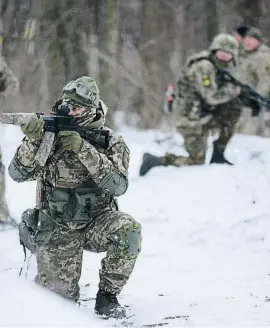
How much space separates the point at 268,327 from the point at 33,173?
170 centimetres

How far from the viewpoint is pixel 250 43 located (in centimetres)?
1123

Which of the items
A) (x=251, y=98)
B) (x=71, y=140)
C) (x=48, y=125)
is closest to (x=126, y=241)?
(x=71, y=140)

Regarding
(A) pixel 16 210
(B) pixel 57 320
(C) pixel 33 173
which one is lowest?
(A) pixel 16 210

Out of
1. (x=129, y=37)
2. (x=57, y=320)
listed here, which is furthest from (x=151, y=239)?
(x=129, y=37)

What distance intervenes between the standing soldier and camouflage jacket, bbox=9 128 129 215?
16.3ft

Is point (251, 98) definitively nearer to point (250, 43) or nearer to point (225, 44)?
point (225, 44)

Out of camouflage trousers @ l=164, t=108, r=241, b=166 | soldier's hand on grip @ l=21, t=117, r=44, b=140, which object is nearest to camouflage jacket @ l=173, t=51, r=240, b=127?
camouflage trousers @ l=164, t=108, r=241, b=166

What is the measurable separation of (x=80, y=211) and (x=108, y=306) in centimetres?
61

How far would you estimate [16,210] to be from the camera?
26.3 ft

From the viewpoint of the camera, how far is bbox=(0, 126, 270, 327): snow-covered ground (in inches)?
164

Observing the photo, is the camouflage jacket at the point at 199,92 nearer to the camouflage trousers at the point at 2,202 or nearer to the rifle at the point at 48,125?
the camouflage trousers at the point at 2,202

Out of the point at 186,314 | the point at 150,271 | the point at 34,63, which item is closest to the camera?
the point at 186,314

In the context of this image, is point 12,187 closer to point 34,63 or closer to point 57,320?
point 57,320

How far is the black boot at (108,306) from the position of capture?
4.62 metres
